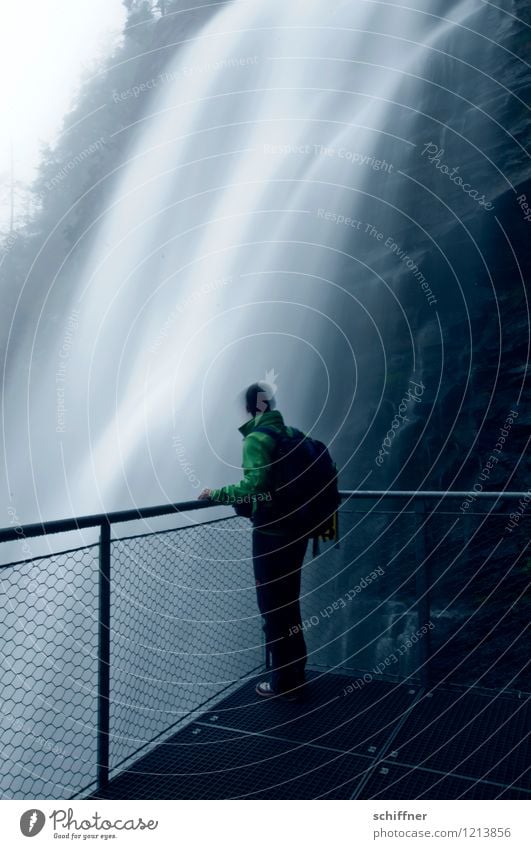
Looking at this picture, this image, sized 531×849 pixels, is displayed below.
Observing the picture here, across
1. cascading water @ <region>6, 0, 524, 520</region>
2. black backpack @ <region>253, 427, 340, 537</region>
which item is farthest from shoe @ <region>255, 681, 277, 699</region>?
cascading water @ <region>6, 0, 524, 520</region>

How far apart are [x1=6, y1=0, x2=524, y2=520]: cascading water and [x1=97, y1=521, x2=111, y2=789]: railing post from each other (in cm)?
982

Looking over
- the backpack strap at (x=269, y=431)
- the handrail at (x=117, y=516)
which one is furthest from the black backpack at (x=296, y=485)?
the handrail at (x=117, y=516)

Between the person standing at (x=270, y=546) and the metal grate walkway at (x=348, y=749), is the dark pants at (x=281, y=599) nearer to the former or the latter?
the person standing at (x=270, y=546)

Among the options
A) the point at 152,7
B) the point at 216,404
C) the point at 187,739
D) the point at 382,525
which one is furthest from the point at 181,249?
the point at 187,739

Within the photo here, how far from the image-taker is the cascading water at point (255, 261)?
13500 mm

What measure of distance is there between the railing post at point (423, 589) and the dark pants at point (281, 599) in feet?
2.32

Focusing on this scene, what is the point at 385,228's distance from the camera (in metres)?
14.0

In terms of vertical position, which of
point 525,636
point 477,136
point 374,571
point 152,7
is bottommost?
point 525,636

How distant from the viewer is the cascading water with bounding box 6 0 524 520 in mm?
13500

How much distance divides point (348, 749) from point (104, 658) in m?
1.27

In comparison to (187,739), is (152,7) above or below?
above

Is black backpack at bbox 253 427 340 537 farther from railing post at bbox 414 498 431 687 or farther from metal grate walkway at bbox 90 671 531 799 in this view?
metal grate walkway at bbox 90 671 531 799
